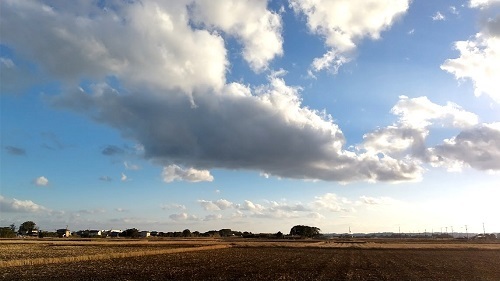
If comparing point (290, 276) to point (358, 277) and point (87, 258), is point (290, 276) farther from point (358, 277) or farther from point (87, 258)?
point (87, 258)

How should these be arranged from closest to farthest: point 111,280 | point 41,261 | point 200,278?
1. point 111,280
2. point 200,278
3. point 41,261

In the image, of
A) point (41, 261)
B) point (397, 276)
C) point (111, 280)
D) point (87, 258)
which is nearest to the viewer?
point (111, 280)

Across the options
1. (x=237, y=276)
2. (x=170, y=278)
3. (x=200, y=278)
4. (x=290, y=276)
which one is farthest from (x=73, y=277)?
(x=290, y=276)

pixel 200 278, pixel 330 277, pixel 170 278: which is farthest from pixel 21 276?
pixel 330 277

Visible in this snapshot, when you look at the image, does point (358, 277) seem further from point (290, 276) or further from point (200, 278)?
point (200, 278)

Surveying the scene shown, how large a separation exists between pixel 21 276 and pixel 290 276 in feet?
69.6

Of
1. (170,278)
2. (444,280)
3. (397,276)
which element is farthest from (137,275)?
(444,280)

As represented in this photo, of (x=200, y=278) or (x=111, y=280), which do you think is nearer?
(x=111, y=280)

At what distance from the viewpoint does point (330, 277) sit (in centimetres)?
3538

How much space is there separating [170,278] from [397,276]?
18962 mm

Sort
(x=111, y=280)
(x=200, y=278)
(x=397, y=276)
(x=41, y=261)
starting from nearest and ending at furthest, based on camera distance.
Result: 1. (x=111, y=280)
2. (x=200, y=278)
3. (x=397, y=276)
4. (x=41, y=261)

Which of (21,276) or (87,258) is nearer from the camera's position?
(21,276)

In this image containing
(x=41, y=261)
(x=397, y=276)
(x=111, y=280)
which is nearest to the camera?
(x=111, y=280)

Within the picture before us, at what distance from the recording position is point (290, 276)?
35.8m
